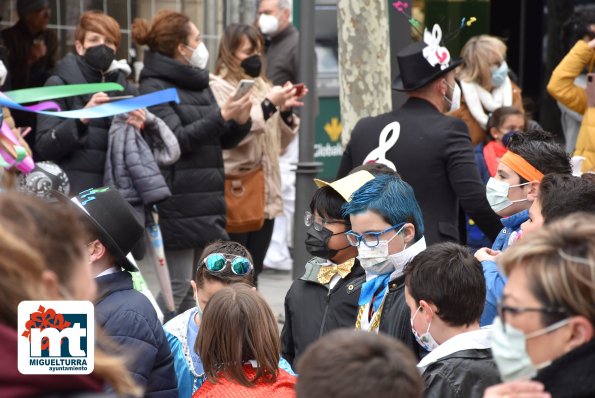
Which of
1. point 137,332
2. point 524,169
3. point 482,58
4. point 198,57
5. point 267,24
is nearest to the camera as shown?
point 137,332

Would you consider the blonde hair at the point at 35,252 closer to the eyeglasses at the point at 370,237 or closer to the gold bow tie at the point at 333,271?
the eyeglasses at the point at 370,237

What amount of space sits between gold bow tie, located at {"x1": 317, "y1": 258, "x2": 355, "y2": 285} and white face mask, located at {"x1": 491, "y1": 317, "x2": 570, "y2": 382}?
2206mm

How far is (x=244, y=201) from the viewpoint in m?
8.40

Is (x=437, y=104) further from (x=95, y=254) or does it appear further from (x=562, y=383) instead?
(x=562, y=383)

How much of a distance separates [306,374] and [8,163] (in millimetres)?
4367

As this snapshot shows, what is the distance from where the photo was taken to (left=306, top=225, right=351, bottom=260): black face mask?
4977 millimetres

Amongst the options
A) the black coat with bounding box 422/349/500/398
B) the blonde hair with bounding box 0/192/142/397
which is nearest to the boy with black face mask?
the black coat with bounding box 422/349/500/398

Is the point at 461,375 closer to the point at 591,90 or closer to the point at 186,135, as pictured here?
the point at 186,135

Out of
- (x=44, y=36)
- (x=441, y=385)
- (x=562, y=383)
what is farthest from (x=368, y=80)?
(x=562, y=383)

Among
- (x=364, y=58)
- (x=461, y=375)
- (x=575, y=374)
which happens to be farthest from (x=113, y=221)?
(x=364, y=58)

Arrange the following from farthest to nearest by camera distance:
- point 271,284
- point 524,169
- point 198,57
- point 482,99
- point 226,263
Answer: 1. point 271,284
2. point 482,99
3. point 198,57
4. point 524,169
5. point 226,263

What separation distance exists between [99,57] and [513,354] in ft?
16.3

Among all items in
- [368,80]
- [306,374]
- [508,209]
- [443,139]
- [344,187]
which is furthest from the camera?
[368,80]

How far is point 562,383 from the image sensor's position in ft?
8.13
